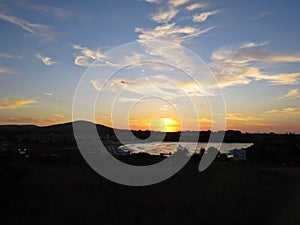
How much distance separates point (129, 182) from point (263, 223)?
10015 millimetres

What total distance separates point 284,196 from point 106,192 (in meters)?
8.90

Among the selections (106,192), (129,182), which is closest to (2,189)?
Result: (106,192)

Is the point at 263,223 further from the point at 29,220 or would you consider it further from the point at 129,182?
the point at 129,182

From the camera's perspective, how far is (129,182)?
21328 millimetres

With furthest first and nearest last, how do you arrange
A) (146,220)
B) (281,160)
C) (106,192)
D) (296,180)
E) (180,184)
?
(281,160), (296,180), (180,184), (106,192), (146,220)

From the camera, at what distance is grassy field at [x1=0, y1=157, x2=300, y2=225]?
12.9 meters

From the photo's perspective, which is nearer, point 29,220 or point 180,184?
point 29,220

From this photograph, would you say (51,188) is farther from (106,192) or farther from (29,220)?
(29,220)

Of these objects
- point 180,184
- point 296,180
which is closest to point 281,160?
point 296,180

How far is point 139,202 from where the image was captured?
1569 cm

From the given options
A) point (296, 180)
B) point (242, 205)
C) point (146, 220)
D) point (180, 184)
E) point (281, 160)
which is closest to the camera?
point (146, 220)

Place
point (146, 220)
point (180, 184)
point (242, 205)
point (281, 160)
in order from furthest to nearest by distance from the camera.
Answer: point (281, 160)
point (180, 184)
point (242, 205)
point (146, 220)

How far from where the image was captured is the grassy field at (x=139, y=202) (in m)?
12.9

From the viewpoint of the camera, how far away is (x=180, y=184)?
21281mm
